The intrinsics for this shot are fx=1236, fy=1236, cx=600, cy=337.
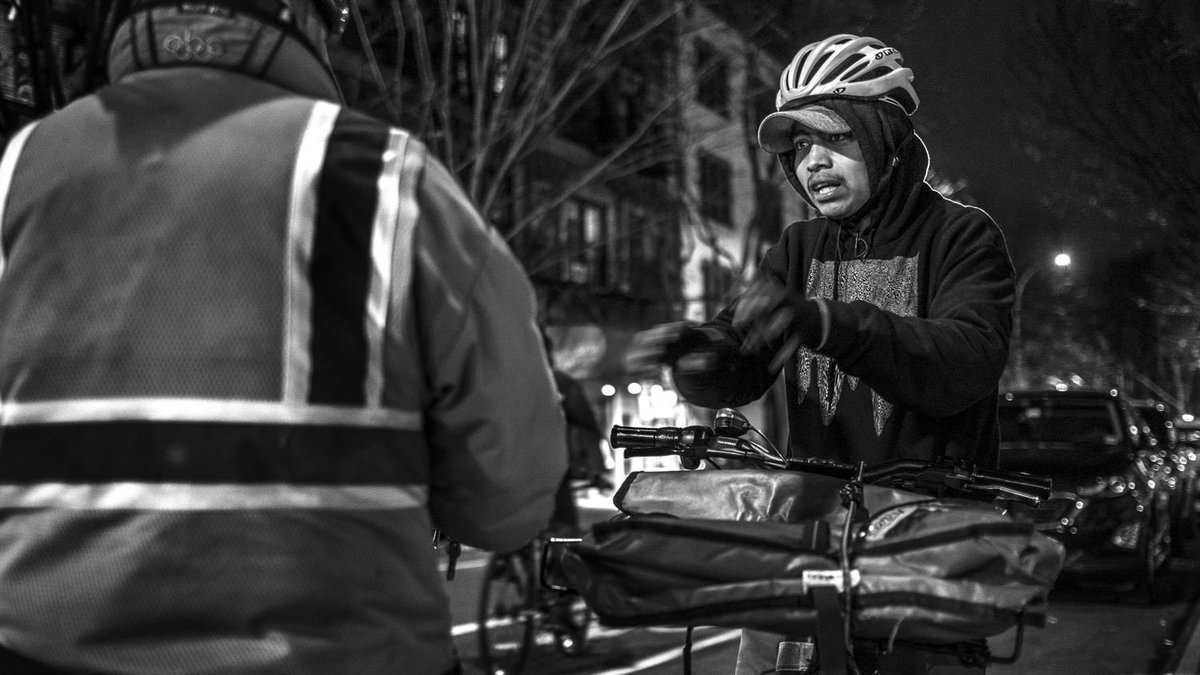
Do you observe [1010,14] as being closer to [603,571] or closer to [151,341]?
[603,571]

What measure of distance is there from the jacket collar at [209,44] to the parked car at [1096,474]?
28.2 ft

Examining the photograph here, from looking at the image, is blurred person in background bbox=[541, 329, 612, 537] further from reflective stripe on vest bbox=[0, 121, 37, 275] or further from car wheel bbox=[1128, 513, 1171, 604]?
reflective stripe on vest bbox=[0, 121, 37, 275]

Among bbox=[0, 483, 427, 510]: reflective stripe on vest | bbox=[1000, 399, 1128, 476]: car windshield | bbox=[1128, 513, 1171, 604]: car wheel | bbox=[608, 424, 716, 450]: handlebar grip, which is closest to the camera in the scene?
bbox=[0, 483, 427, 510]: reflective stripe on vest

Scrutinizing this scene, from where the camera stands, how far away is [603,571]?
2.11 metres

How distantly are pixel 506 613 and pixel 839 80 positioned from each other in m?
5.24

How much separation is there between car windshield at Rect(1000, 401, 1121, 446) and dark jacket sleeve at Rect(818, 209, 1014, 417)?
890 cm

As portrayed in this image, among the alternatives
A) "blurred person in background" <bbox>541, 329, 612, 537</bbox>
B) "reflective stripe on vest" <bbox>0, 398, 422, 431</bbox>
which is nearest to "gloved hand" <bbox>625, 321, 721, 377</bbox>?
"reflective stripe on vest" <bbox>0, 398, 422, 431</bbox>

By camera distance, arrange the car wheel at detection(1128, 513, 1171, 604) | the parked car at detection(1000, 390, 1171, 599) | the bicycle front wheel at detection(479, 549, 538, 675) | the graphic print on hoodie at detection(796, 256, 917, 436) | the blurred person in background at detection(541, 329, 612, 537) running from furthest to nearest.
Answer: the car wheel at detection(1128, 513, 1171, 604) → the parked car at detection(1000, 390, 1171, 599) → the blurred person in background at detection(541, 329, 612, 537) → the bicycle front wheel at detection(479, 549, 538, 675) → the graphic print on hoodie at detection(796, 256, 917, 436)

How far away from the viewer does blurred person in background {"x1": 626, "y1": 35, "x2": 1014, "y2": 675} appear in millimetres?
2465

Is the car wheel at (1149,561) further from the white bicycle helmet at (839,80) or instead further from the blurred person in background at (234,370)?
the blurred person in background at (234,370)

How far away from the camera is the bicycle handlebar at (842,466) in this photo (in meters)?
2.38

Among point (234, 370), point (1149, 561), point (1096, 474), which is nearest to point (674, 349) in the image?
point (234, 370)

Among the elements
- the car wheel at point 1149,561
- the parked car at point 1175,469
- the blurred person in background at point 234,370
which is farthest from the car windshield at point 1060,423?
the blurred person in background at point 234,370

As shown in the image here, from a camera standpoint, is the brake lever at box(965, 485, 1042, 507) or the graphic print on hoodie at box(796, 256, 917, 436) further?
the graphic print on hoodie at box(796, 256, 917, 436)
